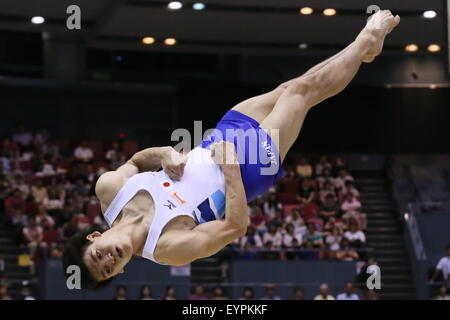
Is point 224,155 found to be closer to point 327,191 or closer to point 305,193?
point 305,193

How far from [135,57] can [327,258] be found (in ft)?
26.8

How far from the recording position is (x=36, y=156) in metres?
17.8

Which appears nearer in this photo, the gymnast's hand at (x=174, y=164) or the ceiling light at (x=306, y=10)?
the gymnast's hand at (x=174, y=164)

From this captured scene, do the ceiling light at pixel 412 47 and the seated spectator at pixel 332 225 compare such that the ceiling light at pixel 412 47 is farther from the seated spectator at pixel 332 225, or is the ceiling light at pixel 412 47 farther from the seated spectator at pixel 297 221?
the seated spectator at pixel 297 221

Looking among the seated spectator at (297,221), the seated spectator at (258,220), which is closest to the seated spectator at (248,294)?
the seated spectator at (258,220)

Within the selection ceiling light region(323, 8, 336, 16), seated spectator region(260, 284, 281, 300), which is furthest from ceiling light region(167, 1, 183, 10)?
seated spectator region(260, 284, 281, 300)

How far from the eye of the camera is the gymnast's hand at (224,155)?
5621 millimetres

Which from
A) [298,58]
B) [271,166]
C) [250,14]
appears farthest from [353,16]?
[271,166]

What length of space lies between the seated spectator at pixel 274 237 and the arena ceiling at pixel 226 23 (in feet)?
14.5

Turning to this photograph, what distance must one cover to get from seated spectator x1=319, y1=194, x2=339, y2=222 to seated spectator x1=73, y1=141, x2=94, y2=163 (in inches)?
191

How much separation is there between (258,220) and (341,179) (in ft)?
10.4

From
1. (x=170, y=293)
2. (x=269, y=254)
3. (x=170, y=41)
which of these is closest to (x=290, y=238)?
(x=269, y=254)

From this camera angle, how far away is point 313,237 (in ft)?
51.3

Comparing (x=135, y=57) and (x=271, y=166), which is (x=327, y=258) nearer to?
(x=135, y=57)
